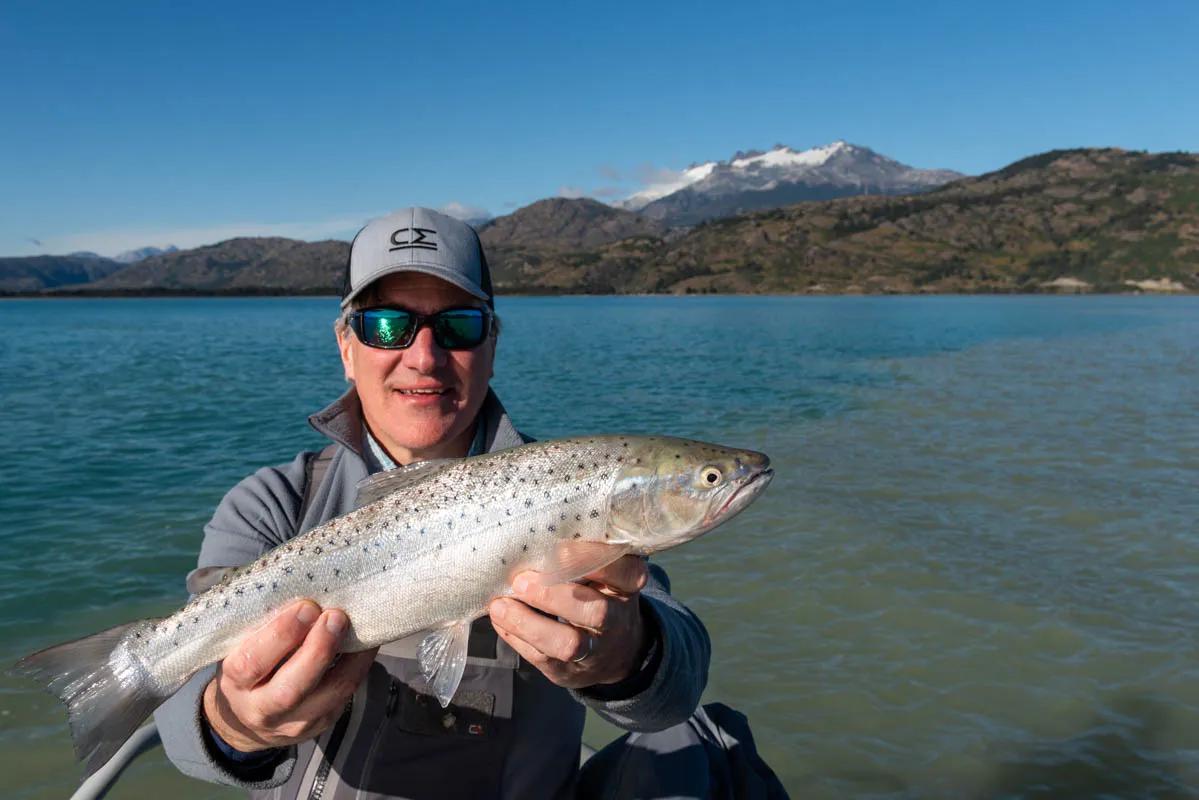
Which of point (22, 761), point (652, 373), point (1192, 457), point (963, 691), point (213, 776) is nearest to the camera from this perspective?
point (213, 776)

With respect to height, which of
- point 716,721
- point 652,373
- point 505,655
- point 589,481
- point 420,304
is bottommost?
point 652,373

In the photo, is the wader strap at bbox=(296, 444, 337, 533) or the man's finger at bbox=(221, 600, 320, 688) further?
the wader strap at bbox=(296, 444, 337, 533)

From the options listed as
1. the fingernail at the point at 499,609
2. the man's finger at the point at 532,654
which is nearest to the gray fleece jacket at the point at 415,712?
the man's finger at the point at 532,654

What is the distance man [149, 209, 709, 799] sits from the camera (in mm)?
3355

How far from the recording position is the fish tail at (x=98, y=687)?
341 centimetres

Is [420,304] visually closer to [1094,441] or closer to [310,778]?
[310,778]

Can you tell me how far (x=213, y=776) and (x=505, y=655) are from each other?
136 cm

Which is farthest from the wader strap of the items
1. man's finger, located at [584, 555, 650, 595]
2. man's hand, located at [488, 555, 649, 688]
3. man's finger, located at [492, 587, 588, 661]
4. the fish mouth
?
the fish mouth

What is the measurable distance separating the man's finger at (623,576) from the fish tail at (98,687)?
195cm

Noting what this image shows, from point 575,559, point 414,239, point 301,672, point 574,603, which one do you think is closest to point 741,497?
point 575,559

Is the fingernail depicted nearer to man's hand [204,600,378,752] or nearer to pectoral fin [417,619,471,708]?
pectoral fin [417,619,471,708]

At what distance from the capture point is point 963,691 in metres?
8.81

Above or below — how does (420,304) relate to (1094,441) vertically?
above

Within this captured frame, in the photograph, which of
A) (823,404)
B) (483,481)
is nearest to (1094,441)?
(823,404)
